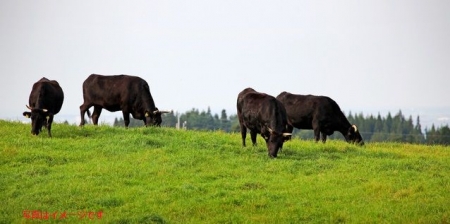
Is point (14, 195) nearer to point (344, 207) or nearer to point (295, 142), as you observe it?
point (344, 207)

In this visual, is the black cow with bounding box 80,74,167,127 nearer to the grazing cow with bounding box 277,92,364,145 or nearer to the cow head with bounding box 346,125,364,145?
the grazing cow with bounding box 277,92,364,145

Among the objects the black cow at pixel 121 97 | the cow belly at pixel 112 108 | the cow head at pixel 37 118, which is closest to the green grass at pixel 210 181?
the cow head at pixel 37 118

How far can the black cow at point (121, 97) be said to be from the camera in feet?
111

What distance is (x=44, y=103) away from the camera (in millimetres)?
30422

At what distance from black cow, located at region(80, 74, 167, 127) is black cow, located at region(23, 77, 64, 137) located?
2.16 meters

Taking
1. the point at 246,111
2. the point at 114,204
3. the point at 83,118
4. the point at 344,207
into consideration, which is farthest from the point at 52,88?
the point at 344,207

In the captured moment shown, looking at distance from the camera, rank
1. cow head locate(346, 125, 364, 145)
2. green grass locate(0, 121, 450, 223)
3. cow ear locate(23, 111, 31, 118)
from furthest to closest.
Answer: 1. cow head locate(346, 125, 364, 145)
2. cow ear locate(23, 111, 31, 118)
3. green grass locate(0, 121, 450, 223)

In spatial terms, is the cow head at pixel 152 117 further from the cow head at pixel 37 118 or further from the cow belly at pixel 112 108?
the cow head at pixel 37 118

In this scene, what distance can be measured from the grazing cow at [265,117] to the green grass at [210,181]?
562 millimetres

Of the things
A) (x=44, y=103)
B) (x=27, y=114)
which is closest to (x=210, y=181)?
(x=27, y=114)

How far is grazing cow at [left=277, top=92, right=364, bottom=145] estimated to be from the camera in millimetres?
31797

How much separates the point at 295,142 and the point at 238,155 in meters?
4.70

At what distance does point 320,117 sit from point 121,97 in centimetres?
889

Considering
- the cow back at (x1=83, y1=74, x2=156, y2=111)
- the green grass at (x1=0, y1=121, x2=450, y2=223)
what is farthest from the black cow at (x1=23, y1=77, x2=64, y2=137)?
the cow back at (x1=83, y1=74, x2=156, y2=111)
